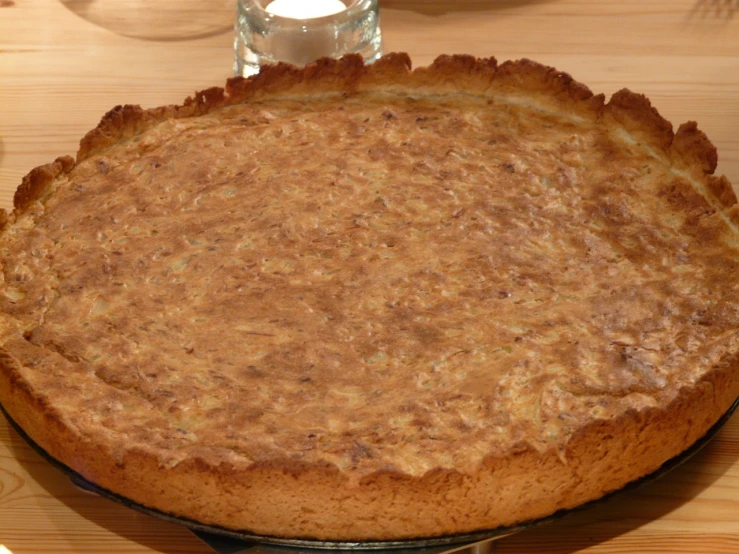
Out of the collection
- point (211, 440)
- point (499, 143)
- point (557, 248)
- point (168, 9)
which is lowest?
point (211, 440)

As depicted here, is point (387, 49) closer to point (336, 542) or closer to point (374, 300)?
point (374, 300)

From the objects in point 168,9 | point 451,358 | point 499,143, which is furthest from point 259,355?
point 168,9

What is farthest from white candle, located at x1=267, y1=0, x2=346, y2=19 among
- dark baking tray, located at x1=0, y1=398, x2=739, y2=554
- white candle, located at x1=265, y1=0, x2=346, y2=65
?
dark baking tray, located at x1=0, y1=398, x2=739, y2=554

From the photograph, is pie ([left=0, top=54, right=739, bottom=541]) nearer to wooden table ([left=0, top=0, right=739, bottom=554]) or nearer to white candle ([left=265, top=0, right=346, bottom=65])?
white candle ([left=265, top=0, right=346, bottom=65])

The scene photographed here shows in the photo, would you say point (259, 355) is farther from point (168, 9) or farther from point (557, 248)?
point (168, 9)

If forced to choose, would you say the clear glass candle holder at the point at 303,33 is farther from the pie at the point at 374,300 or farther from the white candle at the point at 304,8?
the pie at the point at 374,300
